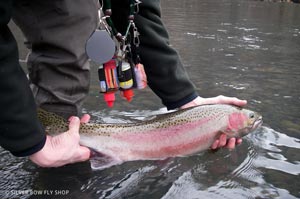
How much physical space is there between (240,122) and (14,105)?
145 cm

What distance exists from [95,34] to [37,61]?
342mm

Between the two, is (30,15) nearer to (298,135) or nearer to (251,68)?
(298,135)

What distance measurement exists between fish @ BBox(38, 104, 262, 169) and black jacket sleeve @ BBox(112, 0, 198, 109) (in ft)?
0.43

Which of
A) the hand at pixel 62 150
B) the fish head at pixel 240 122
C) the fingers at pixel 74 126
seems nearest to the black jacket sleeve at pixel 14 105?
the hand at pixel 62 150

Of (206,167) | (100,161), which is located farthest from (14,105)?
(206,167)

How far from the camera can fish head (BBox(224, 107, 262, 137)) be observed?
256 cm

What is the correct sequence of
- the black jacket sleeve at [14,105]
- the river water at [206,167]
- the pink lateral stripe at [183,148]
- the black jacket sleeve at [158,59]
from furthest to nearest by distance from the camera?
the black jacket sleeve at [158,59], the pink lateral stripe at [183,148], the river water at [206,167], the black jacket sleeve at [14,105]

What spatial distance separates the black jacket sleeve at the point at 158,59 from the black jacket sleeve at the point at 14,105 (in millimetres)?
1016

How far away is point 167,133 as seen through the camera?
8.23 feet

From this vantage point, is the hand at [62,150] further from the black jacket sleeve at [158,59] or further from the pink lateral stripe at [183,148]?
the black jacket sleeve at [158,59]

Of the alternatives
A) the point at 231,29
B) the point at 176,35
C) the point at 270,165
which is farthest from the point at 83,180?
the point at 231,29

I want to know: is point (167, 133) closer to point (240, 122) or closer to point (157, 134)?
point (157, 134)

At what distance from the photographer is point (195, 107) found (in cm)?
258

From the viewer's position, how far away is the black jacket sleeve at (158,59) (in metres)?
2.61
